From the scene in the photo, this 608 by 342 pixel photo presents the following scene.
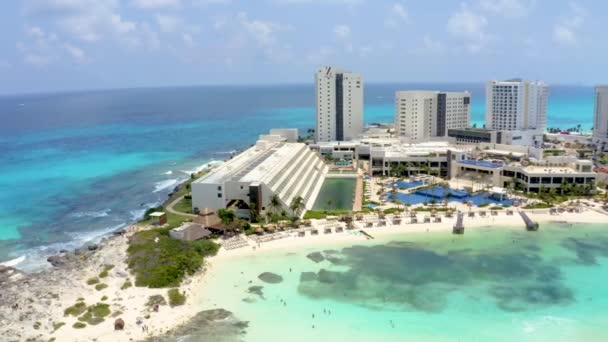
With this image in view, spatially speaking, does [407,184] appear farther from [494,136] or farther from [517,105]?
[517,105]

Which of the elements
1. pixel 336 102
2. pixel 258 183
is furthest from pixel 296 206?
pixel 336 102

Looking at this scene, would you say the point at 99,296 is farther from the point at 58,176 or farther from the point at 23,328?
the point at 58,176

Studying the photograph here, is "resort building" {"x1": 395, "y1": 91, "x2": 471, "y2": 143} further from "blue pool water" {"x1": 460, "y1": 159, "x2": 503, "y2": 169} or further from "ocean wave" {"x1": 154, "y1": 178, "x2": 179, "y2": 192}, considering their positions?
"ocean wave" {"x1": 154, "y1": 178, "x2": 179, "y2": 192}

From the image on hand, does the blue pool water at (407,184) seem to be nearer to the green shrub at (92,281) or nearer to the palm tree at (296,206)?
the palm tree at (296,206)

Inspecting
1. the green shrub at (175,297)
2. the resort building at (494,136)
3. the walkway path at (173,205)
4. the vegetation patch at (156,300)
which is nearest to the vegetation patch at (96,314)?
the vegetation patch at (156,300)

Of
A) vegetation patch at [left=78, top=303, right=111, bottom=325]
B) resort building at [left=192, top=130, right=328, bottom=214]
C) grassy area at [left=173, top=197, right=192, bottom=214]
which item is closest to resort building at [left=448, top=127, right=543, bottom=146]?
resort building at [left=192, top=130, right=328, bottom=214]

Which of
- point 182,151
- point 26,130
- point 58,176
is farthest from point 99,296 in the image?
point 26,130
